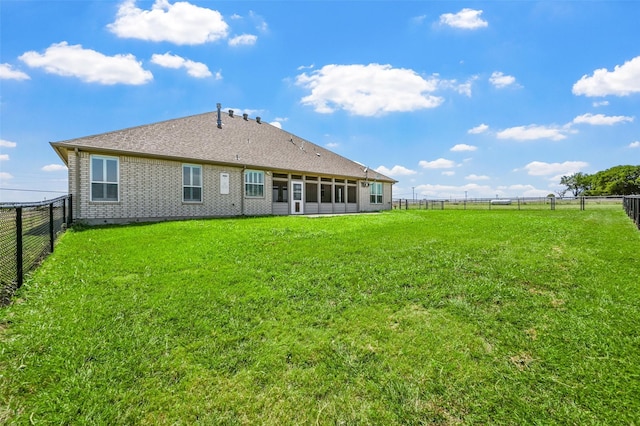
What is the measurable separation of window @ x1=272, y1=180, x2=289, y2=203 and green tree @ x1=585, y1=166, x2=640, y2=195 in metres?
60.9

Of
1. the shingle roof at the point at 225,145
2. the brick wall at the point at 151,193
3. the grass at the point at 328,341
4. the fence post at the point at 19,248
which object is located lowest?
the grass at the point at 328,341

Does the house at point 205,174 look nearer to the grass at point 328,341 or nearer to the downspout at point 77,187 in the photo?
the downspout at point 77,187

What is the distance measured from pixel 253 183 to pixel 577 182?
7861cm

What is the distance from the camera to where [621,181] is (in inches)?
2095

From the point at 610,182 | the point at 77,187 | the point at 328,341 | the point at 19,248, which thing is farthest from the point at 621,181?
the point at 19,248

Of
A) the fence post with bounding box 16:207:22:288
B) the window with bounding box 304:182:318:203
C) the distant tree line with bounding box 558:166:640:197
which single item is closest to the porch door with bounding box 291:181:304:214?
the window with bounding box 304:182:318:203

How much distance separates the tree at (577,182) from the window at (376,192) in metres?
65.2

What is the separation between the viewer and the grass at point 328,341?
8.39ft

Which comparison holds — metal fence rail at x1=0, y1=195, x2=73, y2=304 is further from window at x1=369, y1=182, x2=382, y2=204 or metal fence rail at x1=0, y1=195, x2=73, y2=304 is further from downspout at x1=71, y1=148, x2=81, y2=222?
window at x1=369, y1=182, x2=382, y2=204

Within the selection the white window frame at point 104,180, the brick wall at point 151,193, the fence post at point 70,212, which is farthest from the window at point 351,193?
the fence post at point 70,212

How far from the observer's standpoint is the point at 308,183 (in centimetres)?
1966

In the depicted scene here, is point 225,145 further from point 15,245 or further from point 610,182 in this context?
point 610,182

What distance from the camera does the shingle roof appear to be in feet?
41.1

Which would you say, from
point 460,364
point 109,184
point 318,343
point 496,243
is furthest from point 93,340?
point 109,184
